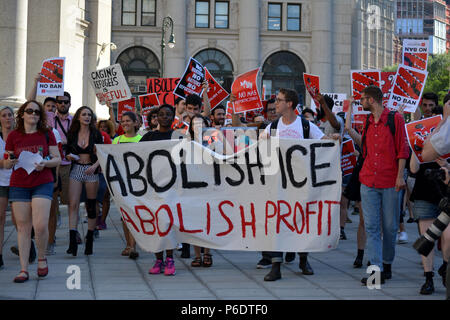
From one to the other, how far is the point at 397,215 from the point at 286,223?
3.98ft

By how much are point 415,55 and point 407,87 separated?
1.55 metres

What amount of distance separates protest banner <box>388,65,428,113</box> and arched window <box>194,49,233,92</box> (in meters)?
38.5

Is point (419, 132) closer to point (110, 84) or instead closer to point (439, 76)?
point (110, 84)

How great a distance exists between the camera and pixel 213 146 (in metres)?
8.77

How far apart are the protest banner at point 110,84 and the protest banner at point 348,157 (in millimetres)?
4890

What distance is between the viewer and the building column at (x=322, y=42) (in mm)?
49219

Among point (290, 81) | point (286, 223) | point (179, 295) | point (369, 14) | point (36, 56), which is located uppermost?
point (369, 14)

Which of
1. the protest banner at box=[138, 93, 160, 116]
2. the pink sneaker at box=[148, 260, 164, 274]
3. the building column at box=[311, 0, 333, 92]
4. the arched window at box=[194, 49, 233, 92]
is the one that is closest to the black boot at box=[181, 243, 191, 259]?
the pink sneaker at box=[148, 260, 164, 274]

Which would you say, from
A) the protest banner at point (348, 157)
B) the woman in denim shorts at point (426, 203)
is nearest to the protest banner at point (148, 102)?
the protest banner at point (348, 157)

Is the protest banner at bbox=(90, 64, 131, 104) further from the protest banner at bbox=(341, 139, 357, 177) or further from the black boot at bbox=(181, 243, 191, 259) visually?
the black boot at bbox=(181, 243, 191, 259)

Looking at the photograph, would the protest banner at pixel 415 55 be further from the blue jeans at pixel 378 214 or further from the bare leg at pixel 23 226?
the bare leg at pixel 23 226

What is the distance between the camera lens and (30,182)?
26.2ft
